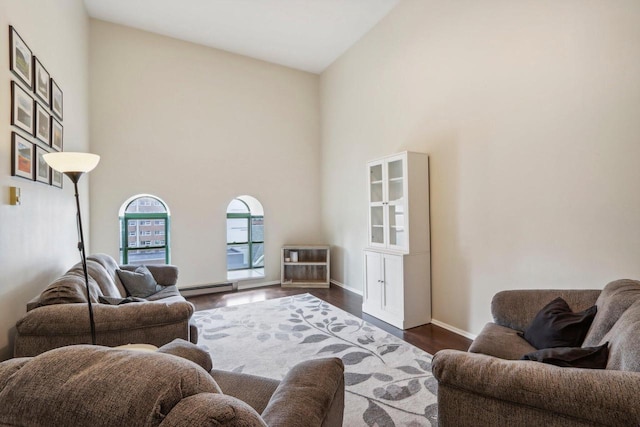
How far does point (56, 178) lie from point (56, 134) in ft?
1.38

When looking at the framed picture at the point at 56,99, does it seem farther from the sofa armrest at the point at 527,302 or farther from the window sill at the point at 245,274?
the sofa armrest at the point at 527,302

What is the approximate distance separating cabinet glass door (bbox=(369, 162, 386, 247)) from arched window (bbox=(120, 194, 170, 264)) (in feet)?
10.4

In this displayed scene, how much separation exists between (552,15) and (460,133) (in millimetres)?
1151

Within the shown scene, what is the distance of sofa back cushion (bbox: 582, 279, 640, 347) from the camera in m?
1.60

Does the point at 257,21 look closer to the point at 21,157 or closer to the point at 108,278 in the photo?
the point at 21,157

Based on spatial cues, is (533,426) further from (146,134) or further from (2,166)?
(146,134)

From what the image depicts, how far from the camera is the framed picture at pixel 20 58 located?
6.36 ft

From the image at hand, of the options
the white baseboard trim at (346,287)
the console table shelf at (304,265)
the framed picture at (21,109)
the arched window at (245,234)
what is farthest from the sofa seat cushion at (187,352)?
the arched window at (245,234)

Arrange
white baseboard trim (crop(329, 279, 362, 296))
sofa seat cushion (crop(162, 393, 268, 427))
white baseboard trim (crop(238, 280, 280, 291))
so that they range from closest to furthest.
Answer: sofa seat cushion (crop(162, 393, 268, 427))
white baseboard trim (crop(329, 279, 362, 296))
white baseboard trim (crop(238, 280, 280, 291))

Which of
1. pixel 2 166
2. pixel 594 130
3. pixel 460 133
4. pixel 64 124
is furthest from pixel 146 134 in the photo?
pixel 594 130

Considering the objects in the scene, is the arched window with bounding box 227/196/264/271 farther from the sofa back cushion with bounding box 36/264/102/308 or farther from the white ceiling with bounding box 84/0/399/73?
the sofa back cushion with bounding box 36/264/102/308

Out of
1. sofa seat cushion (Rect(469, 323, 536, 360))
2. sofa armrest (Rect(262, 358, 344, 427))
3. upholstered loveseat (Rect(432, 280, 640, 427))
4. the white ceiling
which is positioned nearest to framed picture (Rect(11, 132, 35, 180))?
sofa armrest (Rect(262, 358, 344, 427))

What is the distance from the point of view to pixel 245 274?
218 inches

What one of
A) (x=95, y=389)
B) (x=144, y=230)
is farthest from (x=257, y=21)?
(x=95, y=389)
